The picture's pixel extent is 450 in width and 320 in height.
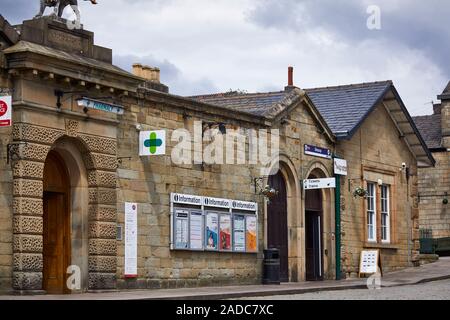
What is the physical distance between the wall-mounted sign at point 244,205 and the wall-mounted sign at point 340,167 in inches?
187

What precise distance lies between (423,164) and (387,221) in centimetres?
444

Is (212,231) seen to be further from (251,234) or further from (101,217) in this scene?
(101,217)

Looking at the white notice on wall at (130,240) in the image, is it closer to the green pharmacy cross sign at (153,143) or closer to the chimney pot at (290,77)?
the green pharmacy cross sign at (153,143)

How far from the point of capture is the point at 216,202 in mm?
26172

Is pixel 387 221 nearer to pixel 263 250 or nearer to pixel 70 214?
pixel 263 250

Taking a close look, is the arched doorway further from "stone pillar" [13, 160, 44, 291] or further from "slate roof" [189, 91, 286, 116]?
"slate roof" [189, 91, 286, 116]

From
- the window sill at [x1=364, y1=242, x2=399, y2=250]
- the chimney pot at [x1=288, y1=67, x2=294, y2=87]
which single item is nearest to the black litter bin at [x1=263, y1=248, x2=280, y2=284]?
the chimney pot at [x1=288, y1=67, x2=294, y2=87]

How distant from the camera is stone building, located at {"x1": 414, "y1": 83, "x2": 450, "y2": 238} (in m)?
55.2

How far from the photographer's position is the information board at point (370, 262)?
32.2 metres

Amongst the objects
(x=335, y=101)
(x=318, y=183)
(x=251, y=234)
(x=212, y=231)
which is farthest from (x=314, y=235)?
(x=212, y=231)
